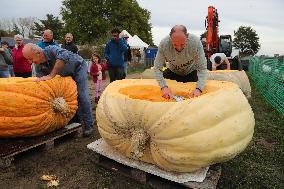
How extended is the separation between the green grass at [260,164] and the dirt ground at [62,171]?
1098 millimetres

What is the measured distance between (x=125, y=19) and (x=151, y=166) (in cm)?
4114

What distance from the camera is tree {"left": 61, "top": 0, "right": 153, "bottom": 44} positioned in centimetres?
4212

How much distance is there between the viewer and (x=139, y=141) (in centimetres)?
323

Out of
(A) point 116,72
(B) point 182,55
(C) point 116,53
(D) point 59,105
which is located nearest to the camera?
(B) point 182,55

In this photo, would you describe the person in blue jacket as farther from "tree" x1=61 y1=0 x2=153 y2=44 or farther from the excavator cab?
"tree" x1=61 y1=0 x2=153 y2=44

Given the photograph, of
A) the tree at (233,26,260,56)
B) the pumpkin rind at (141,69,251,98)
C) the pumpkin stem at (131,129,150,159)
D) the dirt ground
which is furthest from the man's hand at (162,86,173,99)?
the tree at (233,26,260,56)

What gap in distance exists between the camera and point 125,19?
43.3 m

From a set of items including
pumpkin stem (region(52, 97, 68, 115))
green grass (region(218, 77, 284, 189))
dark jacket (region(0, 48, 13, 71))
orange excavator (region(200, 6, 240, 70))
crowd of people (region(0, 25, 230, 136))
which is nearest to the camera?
green grass (region(218, 77, 284, 189))

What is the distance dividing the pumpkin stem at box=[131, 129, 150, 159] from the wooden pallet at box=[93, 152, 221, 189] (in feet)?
1.38

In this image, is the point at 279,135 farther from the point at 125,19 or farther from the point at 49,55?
the point at 125,19

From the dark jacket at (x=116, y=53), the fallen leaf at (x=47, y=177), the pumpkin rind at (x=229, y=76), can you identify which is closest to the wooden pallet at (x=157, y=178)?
the fallen leaf at (x=47, y=177)

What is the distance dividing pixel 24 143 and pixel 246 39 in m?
75.2

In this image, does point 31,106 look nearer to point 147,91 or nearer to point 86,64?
point 86,64

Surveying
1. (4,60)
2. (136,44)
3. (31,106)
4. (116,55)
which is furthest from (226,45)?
(31,106)
